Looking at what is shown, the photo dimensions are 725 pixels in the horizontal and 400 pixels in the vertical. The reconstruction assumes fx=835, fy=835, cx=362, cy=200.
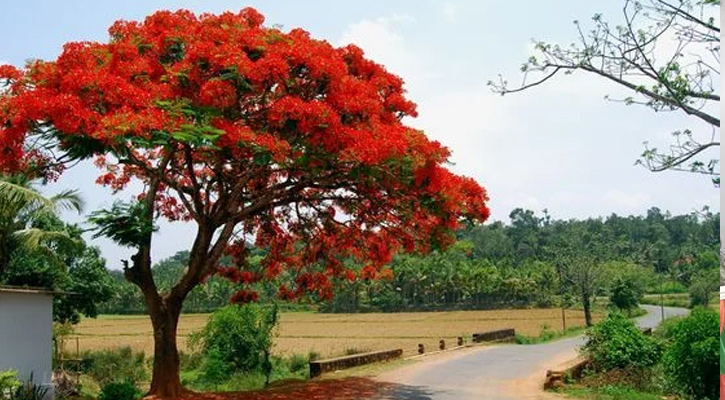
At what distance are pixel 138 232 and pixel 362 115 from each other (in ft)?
11.7

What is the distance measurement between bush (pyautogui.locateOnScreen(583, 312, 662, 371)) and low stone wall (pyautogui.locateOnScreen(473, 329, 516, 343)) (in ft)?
36.3

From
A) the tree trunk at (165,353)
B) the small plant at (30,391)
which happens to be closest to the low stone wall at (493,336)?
the tree trunk at (165,353)

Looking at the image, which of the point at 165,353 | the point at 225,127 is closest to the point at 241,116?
the point at 225,127

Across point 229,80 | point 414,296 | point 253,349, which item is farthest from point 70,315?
point 414,296

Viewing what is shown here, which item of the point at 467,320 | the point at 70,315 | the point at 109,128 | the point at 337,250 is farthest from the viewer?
the point at 467,320

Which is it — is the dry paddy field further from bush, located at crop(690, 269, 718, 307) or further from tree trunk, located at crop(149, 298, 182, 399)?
tree trunk, located at crop(149, 298, 182, 399)

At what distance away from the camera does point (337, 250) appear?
1518cm

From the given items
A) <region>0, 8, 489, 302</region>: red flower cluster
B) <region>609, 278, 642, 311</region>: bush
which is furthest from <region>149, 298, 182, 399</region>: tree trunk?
<region>609, 278, 642, 311</region>: bush

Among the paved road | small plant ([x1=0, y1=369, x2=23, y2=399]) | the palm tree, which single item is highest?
the palm tree

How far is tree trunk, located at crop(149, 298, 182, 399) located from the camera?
1270 cm

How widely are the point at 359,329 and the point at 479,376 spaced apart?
97.0 ft

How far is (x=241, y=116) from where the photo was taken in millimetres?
11492

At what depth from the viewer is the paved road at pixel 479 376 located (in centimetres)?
1325

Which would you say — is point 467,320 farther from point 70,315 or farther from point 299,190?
point 299,190
